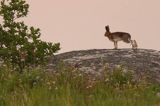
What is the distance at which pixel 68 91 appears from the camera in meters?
12.1

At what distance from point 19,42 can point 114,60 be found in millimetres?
4361

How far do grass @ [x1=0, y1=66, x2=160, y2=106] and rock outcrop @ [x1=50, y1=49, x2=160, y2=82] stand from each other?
175 inches

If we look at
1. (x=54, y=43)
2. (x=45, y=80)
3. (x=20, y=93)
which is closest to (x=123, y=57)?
(x=54, y=43)

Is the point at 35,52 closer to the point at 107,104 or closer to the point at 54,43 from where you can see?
the point at 54,43

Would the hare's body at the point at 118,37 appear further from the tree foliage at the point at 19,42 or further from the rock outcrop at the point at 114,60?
the tree foliage at the point at 19,42

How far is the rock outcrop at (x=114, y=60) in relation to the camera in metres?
21.1

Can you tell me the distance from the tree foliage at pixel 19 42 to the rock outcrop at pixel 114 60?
1.06 m

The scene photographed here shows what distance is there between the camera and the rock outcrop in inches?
830

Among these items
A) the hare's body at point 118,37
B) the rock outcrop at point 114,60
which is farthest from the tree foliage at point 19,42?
the hare's body at point 118,37

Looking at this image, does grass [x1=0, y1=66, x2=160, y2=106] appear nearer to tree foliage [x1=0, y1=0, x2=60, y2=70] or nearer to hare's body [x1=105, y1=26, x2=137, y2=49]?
tree foliage [x1=0, y1=0, x2=60, y2=70]

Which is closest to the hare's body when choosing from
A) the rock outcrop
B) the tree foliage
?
the rock outcrop

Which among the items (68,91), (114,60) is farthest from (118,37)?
(68,91)

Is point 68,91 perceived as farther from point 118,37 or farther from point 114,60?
point 118,37

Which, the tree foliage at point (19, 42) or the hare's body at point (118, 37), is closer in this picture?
the tree foliage at point (19, 42)
